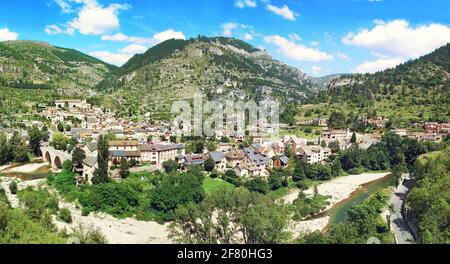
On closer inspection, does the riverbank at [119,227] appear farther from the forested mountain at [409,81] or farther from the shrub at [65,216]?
the forested mountain at [409,81]

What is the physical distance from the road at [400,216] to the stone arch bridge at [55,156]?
13.3 meters

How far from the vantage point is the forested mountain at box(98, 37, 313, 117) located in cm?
5341

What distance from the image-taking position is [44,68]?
58188 millimetres

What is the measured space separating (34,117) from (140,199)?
19.4 meters

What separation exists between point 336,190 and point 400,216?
4.78 meters

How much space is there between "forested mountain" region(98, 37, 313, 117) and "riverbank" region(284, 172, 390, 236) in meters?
24.7

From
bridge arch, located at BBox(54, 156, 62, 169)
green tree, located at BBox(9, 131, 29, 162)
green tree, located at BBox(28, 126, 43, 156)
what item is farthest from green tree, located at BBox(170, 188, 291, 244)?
green tree, located at BBox(28, 126, 43, 156)

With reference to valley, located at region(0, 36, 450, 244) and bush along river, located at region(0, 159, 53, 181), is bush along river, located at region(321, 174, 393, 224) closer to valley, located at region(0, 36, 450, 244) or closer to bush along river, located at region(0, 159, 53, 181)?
valley, located at region(0, 36, 450, 244)

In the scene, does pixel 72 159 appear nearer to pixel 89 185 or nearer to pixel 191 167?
pixel 89 185

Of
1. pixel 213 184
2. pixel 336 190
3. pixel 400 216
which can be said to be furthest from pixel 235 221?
pixel 336 190

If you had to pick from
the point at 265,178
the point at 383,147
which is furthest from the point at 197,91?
the point at 265,178

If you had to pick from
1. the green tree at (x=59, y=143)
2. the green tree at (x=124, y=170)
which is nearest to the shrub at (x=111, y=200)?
the green tree at (x=124, y=170)

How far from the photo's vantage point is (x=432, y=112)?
33250 millimetres

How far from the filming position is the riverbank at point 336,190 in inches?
535
